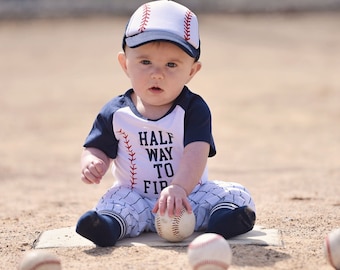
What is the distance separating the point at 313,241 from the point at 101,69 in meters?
11.7

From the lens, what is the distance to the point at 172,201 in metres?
4.00

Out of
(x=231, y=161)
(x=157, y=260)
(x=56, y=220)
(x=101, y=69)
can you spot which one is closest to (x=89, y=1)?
(x=101, y=69)

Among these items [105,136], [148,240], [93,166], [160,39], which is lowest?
[148,240]

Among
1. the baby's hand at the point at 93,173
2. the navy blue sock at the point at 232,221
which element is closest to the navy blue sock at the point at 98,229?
the baby's hand at the point at 93,173

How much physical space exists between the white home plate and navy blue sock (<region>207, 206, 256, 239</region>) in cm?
5

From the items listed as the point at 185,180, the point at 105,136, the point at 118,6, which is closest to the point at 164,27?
the point at 105,136

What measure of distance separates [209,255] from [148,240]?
2.86 feet

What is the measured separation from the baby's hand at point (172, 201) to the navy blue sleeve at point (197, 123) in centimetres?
33

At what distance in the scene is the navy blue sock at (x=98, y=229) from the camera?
396 centimetres

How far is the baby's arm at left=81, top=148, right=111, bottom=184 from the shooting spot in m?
4.21

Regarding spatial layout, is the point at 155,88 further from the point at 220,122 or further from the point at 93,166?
the point at 220,122

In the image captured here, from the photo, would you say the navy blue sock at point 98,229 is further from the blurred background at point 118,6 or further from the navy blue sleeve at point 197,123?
the blurred background at point 118,6

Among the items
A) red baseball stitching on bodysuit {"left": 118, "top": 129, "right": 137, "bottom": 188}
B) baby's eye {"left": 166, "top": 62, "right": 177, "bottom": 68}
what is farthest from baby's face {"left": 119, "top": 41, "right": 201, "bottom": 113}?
red baseball stitching on bodysuit {"left": 118, "top": 129, "right": 137, "bottom": 188}

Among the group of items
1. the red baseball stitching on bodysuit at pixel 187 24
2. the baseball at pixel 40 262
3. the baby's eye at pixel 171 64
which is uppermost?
the red baseball stitching on bodysuit at pixel 187 24
